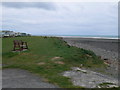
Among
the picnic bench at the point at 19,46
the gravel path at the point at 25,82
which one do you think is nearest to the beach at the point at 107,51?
the gravel path at the point at 25,82

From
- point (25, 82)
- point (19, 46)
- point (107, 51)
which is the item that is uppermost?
point (19, 46)

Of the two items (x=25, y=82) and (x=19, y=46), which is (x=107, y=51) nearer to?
(x=19, y=46)

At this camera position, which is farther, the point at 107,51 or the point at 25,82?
the point at 107,51

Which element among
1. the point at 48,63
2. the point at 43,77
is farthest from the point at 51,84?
the point at 48,63

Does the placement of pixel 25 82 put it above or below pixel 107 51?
above

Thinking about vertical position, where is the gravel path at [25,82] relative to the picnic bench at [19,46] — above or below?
below

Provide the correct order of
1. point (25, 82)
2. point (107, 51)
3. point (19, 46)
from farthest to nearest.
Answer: point (107, 51) < point (19, 46) < point (25, 82)

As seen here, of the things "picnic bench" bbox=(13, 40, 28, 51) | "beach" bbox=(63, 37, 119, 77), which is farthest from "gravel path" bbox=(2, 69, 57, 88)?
"picnic bench" bbox=(13, 40, 28, 51)

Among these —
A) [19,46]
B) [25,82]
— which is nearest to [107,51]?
[19,46]

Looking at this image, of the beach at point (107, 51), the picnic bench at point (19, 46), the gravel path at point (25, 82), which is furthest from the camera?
the picnic bench at point (19, 46)

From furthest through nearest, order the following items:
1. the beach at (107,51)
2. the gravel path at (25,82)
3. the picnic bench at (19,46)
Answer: the picnic bench at (19,46), the beach at (107,51), the gravel path at (25,82)

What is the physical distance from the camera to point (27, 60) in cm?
2469

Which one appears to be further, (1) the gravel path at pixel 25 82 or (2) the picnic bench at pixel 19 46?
(2) the picnic bench at pixel 19 46

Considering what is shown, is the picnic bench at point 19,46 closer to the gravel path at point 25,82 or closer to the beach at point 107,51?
the beach at point 107,51
